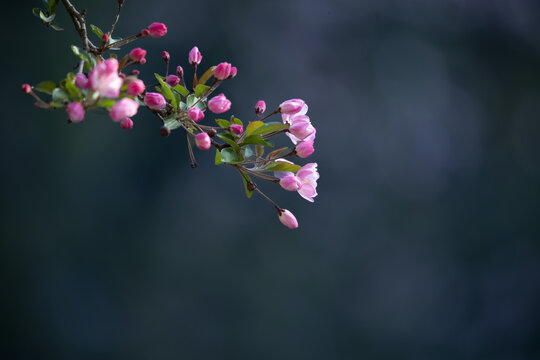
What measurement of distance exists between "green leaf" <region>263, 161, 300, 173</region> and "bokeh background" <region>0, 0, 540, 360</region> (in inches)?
70.5

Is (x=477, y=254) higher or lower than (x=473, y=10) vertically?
lower

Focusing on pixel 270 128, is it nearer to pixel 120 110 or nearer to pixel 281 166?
pixel 281 166

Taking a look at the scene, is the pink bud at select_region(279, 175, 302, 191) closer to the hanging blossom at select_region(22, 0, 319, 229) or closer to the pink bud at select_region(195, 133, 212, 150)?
the hanging blossom at select_region(22, 0, 319, 229)

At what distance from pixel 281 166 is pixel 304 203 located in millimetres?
1941

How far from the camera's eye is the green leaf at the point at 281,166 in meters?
0.71

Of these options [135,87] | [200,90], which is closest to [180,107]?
[200,90]

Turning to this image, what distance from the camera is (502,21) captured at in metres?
2.77

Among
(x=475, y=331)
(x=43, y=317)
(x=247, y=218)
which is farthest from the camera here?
(x=475, y=331)

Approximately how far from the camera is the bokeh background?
2.36 metres

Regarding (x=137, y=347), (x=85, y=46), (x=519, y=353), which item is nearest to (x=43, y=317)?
(x=137, y=347)

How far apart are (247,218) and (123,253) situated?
0.66 meters

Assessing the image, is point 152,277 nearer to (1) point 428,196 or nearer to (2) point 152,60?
(2) point 152,60

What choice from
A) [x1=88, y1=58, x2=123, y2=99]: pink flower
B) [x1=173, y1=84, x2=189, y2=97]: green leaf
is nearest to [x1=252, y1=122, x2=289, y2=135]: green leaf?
[x1=173, y1=84, x2=189, y2=97]: green leaf

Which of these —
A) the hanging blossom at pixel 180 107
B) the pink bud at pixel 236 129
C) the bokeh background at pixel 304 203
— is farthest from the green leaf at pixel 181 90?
the bokeh background at pixel 304 203
